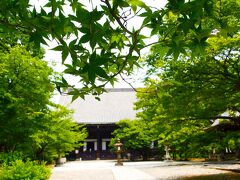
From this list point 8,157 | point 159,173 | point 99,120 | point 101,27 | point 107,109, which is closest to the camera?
point 101,27

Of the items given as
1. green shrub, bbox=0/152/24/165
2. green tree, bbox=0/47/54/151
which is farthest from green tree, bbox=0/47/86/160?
green shrub, bbox=0/152/24/165

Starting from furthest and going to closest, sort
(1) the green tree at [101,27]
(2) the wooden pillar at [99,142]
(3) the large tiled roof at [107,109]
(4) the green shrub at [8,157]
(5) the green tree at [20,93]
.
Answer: (3) the large tiled roof at [107,109] < (2) the wooden pillar at [99,142] < (4) the green shrub at [8,157] < (5) the green tree at [20,93] < (1) the green tree at [101,27]

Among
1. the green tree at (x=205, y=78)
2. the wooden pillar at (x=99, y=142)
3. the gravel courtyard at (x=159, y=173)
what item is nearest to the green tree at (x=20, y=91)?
the green tree at (x=205, y=78)

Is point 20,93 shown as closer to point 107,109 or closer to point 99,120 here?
point 99,120

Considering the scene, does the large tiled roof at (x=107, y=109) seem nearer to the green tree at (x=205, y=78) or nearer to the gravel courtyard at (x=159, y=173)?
the gravel courtyard at (x=159, y=173)

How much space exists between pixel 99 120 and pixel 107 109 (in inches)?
146

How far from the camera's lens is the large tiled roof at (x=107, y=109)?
37500 millimetres

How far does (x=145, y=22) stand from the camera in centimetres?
201

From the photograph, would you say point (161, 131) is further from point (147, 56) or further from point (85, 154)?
point (85, 154)

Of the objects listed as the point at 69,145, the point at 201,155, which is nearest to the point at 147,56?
the point at 69,145

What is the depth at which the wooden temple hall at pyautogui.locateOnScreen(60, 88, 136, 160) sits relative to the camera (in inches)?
1425

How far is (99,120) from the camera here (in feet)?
121

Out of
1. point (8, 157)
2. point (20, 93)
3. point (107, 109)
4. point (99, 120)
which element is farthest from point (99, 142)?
point (20, 93)

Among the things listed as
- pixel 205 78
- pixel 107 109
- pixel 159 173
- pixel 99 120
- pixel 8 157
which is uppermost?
pixel 107 109
